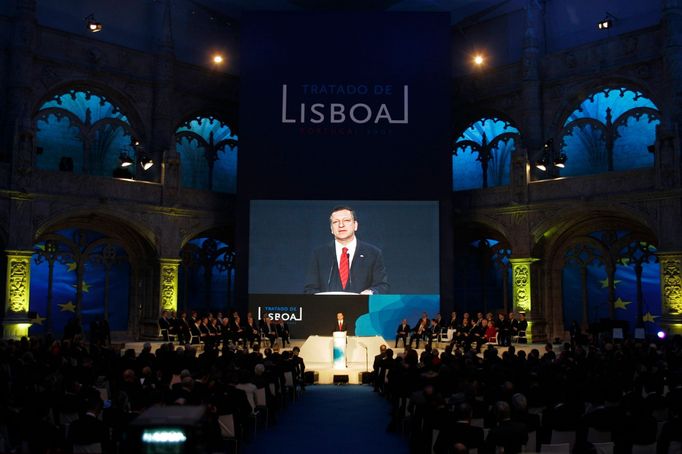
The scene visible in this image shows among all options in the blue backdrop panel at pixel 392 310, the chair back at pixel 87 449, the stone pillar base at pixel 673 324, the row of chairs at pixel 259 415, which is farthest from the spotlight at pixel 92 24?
the stone pillar base at pixel 673 324

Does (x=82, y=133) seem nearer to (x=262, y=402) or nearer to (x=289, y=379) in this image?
(x=289, y=379)

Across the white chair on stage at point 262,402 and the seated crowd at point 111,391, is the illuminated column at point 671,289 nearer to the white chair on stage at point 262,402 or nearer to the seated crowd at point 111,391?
the seated crowd at point 111,391

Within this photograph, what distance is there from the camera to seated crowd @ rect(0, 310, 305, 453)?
6.46m

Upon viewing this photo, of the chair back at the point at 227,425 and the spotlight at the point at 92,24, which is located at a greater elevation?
the spotlight at the point at 92,24

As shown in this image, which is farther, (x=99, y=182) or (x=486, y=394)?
(x=99, y=182)

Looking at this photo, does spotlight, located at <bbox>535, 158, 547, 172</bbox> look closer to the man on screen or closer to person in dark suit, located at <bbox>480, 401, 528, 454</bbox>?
the man on screen

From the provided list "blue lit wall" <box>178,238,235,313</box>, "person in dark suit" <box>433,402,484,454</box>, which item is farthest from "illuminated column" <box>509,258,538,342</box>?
"person in dark suit" <box>433,402,484,454</box>

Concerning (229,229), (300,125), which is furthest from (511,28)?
(229,229)

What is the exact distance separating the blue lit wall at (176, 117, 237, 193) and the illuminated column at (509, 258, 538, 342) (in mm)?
11769

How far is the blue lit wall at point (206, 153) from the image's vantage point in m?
25.8

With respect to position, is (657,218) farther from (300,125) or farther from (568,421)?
(568,421)

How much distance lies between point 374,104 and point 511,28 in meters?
6.50

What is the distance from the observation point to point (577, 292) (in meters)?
23.8

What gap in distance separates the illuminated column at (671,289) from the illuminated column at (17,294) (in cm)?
1795
